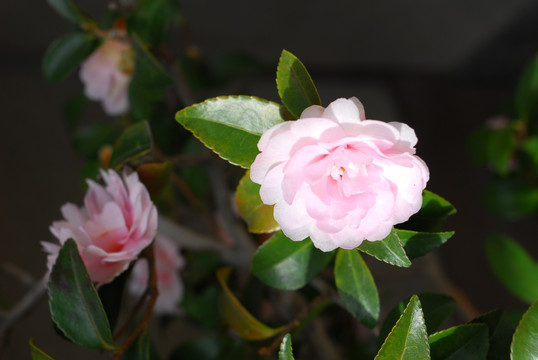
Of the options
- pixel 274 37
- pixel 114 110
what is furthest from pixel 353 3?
pixel 114 110

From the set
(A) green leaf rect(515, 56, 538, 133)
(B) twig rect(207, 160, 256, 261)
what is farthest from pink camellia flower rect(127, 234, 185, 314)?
(A) green leaf rect(515, 56, 538, 133)

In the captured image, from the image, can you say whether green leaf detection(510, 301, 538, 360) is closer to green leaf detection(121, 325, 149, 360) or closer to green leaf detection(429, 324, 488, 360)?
green leaf detection(429, 324, 488, 360)

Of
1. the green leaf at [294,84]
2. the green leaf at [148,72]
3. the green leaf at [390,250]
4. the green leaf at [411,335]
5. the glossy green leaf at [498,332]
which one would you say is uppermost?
the green leaf at [294,84]

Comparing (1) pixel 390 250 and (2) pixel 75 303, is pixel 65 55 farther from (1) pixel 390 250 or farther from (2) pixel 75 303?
(1) pixel 390 250

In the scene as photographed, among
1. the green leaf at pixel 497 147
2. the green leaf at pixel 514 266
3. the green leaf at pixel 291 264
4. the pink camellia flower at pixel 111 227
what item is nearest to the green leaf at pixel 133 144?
the pink camellia flower at pixel 111 227

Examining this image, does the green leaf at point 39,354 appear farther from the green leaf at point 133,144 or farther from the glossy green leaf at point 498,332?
the glossy green leaf at point 498,332

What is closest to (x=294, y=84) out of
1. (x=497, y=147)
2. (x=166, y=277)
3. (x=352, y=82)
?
(x=166, y=277)

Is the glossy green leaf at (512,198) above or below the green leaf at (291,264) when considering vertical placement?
below
